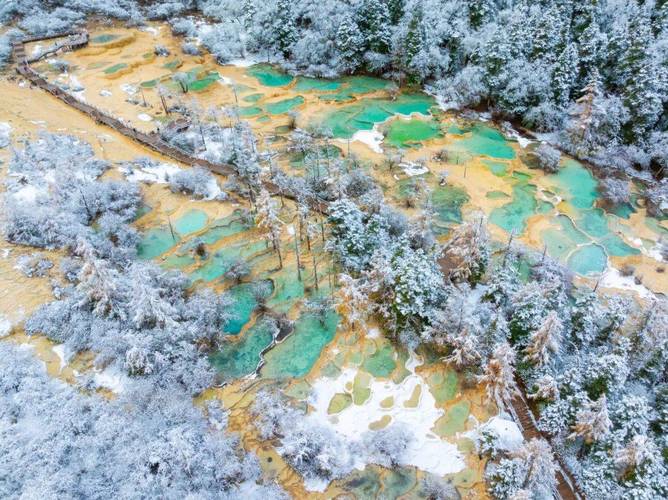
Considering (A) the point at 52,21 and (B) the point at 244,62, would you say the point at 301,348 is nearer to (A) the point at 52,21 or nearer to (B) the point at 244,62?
(B) the point at 244,62

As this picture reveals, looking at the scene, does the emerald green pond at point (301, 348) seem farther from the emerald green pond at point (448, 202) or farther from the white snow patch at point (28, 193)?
the white snow patch at point (28, 193)

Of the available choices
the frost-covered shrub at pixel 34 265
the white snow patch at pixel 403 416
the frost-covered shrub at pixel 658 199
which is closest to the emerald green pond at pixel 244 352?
the white snow patch at pixel 403 416

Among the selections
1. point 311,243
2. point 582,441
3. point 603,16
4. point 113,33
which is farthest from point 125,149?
point 603,16

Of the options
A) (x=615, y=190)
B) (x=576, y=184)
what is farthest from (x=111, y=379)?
(x=615, y=190)

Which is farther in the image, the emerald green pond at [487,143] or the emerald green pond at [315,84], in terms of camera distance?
the emerald green pond at [315,84]

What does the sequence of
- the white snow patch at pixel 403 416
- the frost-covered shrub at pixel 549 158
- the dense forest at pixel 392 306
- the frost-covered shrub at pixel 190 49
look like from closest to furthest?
the dense forest at pixel 392 306 → the white snow patch at pixel 403 416 → the frost-covered shrub at pixel 549 158 → the frost-covered shrub at pixel 190 49

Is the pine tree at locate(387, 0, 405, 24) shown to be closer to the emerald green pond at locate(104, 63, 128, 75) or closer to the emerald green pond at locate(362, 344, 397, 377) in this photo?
the emerald green pond at locate(104, 63, 128, 75)

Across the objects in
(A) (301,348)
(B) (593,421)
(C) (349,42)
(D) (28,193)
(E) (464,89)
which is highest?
(C) (349,42)
